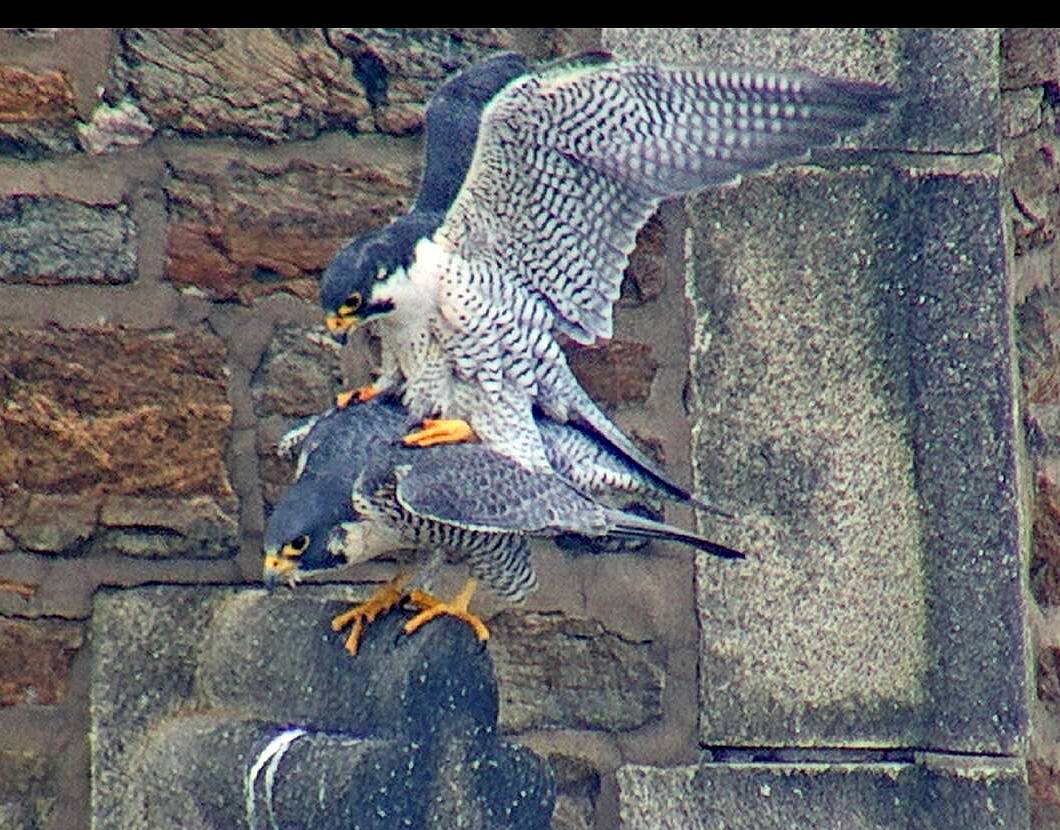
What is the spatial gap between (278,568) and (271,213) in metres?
0.59

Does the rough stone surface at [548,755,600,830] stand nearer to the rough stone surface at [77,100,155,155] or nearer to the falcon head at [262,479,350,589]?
the falcon head at [262,479,350,589]

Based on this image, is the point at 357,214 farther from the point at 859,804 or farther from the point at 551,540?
the point at 859,804

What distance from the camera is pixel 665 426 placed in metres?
2.99

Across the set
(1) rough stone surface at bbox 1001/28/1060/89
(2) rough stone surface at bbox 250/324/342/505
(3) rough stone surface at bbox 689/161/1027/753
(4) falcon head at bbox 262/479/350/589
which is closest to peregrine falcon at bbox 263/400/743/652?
(4) falcon head at bbox 262/479/350/589

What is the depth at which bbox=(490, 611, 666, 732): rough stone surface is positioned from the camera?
2980mm

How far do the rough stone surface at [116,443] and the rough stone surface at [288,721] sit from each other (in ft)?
0.29

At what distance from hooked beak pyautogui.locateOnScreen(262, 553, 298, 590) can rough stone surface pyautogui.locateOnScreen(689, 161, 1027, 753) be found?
66cm

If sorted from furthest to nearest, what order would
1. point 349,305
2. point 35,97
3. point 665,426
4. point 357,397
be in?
point 665,426
point 35,97
point 357,397
point 349,305

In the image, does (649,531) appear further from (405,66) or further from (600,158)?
(405,66)

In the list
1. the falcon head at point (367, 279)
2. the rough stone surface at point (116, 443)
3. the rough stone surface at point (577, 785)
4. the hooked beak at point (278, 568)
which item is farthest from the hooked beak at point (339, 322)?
the rough stone surface at point (577, 785)

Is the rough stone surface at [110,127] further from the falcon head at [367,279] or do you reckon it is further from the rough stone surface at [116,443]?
the falcon head at [367,279]

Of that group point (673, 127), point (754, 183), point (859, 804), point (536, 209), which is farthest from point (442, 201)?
point (859, 804)

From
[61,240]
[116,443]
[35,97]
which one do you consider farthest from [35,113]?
[116,443]

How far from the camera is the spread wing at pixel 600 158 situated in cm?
265
